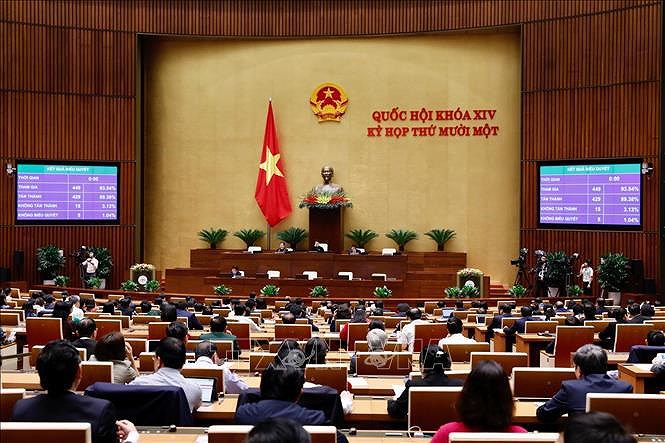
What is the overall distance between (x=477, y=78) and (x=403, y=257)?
569 centimetres

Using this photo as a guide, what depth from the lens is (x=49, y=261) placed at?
2066 centimetres

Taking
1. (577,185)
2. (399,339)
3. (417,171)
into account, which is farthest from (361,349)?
(417,171)

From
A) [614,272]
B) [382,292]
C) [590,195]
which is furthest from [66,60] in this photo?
[614,272]

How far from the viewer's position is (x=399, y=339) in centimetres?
941

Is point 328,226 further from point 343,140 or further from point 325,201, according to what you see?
point 343,140

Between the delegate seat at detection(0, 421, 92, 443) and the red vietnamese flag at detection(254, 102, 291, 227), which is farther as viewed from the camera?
the red vietnamese flag at detection(254, 102, 291, 227)

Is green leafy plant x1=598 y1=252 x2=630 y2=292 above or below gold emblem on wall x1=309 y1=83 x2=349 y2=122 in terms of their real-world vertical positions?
below

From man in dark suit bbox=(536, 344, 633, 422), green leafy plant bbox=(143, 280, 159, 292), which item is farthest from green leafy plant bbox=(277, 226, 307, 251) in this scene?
man in dark suit bbox=(536, 344, 633, 422)

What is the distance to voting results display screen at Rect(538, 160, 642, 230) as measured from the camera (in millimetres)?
18938

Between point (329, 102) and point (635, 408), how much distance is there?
1903cm

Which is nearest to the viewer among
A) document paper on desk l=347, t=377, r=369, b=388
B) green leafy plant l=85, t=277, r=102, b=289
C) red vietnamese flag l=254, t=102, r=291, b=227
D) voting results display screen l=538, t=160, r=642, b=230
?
document paper on desk l=347, t=377, r=369, b=388

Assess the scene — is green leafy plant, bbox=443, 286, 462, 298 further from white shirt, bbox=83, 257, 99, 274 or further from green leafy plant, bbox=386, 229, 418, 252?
white shirt, bbox=83, 257, 99, 274

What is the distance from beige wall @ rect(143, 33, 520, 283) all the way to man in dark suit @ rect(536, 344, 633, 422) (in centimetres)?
1734

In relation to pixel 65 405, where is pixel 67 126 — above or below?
above
